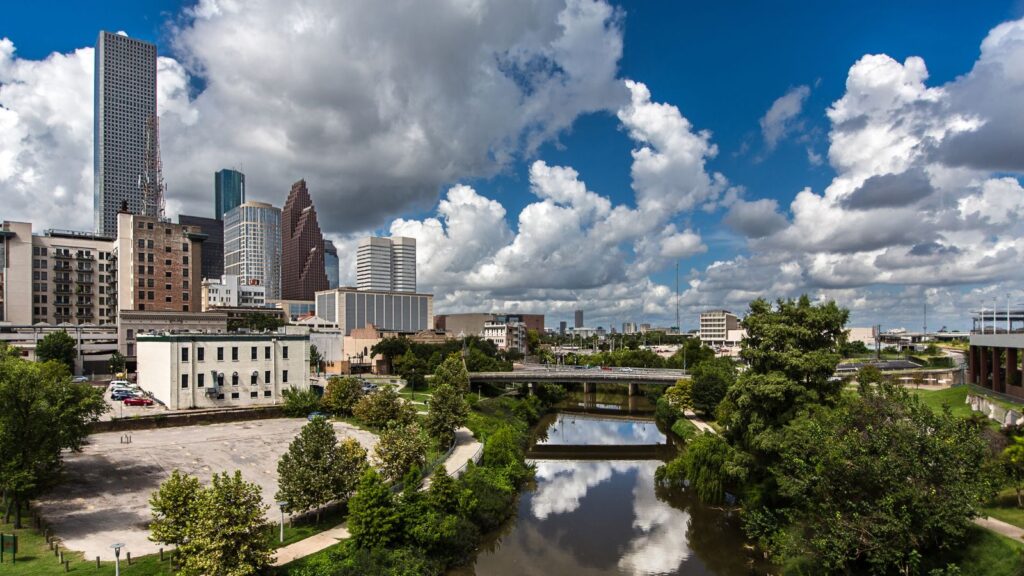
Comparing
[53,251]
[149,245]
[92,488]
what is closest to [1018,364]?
[92,488]

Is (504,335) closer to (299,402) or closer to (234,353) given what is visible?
(299,402)

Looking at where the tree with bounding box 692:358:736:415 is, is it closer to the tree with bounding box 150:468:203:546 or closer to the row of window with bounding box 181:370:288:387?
the row of window with bounding box 181:370:288:387

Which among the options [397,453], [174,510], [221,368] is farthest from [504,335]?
[174,510]

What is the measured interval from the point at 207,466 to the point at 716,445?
116 ft

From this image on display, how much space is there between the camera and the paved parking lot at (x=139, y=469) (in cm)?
2891

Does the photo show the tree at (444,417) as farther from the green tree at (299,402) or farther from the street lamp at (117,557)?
the street lamp at (117,557)

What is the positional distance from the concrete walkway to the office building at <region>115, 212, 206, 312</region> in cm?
10153

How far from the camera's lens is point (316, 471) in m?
31.0

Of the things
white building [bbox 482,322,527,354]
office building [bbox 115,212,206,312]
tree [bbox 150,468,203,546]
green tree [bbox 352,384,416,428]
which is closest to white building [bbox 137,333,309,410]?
green tree [bbox 352,384,416,428]

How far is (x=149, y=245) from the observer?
311 ft

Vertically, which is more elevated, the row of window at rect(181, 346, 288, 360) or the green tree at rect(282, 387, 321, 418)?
the row of window at rect(181, 346, 288, 360)

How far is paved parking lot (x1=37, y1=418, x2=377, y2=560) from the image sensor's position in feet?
94.8

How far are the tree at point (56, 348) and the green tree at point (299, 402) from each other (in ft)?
132

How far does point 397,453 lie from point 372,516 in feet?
30.1
